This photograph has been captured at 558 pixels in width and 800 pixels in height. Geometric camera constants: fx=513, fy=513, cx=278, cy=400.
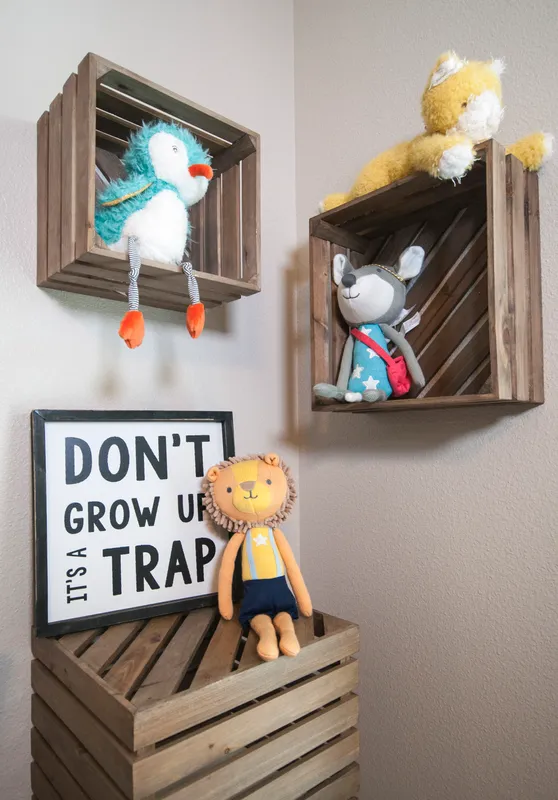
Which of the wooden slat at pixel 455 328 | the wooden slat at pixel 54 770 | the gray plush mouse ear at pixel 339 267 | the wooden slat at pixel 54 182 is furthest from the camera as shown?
the gray plush mouse ear at pixel 339 267

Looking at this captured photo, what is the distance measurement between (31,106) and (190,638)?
100cm

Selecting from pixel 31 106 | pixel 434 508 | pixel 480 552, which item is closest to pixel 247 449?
pixel 434 508

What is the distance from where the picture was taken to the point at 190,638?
87cm

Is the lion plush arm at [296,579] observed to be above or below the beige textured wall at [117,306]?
below

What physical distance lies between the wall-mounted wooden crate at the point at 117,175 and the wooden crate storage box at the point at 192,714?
62 centimetres

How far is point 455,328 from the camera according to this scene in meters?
1.00

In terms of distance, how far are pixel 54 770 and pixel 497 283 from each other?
1.04m

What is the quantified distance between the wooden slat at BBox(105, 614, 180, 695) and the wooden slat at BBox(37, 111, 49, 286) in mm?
648

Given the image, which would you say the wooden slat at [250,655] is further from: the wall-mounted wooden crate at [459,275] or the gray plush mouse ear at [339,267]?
the gray plush mouse ear at [339,267]

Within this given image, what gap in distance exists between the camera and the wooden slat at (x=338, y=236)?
1.08 metres

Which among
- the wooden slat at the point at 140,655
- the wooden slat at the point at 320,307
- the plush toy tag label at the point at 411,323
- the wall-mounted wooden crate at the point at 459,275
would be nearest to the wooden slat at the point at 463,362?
the wall-mounted wooden crate at the point at 459,275

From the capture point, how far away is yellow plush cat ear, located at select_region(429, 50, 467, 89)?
0.83m

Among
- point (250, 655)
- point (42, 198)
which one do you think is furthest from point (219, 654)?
point (42, 198)

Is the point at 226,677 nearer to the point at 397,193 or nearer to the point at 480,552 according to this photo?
the point at 480,552
